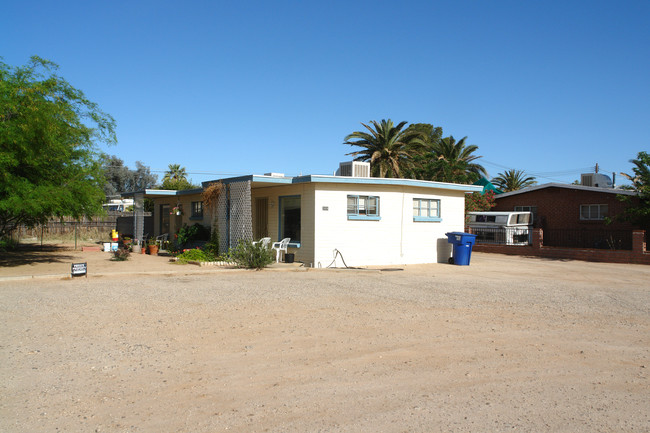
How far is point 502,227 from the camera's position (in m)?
25.1

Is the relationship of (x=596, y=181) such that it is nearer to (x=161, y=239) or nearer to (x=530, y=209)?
(x=530, y=209)

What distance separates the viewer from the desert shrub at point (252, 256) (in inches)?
606

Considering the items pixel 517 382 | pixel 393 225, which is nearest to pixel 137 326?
pixel 517 382

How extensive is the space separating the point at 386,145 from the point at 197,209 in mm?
15848

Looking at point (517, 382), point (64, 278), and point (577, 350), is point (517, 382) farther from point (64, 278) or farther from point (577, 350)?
point (64, 278)

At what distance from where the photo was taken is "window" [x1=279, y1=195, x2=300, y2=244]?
1756cm

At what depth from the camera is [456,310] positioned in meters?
9.23

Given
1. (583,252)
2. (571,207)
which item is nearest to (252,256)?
(583,252)

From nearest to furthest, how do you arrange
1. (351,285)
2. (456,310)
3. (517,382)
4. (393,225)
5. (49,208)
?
(517,382) → (456,310) → (351,285) → (49,208) → (393,225)

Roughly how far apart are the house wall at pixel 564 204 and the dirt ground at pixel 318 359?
15064 millimetres

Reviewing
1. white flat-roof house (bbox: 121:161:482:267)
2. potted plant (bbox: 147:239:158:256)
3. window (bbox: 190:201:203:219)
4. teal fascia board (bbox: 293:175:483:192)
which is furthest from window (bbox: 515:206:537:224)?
potted plant (bbox: 147:239:158:256)

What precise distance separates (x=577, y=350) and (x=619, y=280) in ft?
31.6

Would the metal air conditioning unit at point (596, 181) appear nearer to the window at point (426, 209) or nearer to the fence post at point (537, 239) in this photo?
the fence post at point (537, 239)

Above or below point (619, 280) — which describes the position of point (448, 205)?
above
